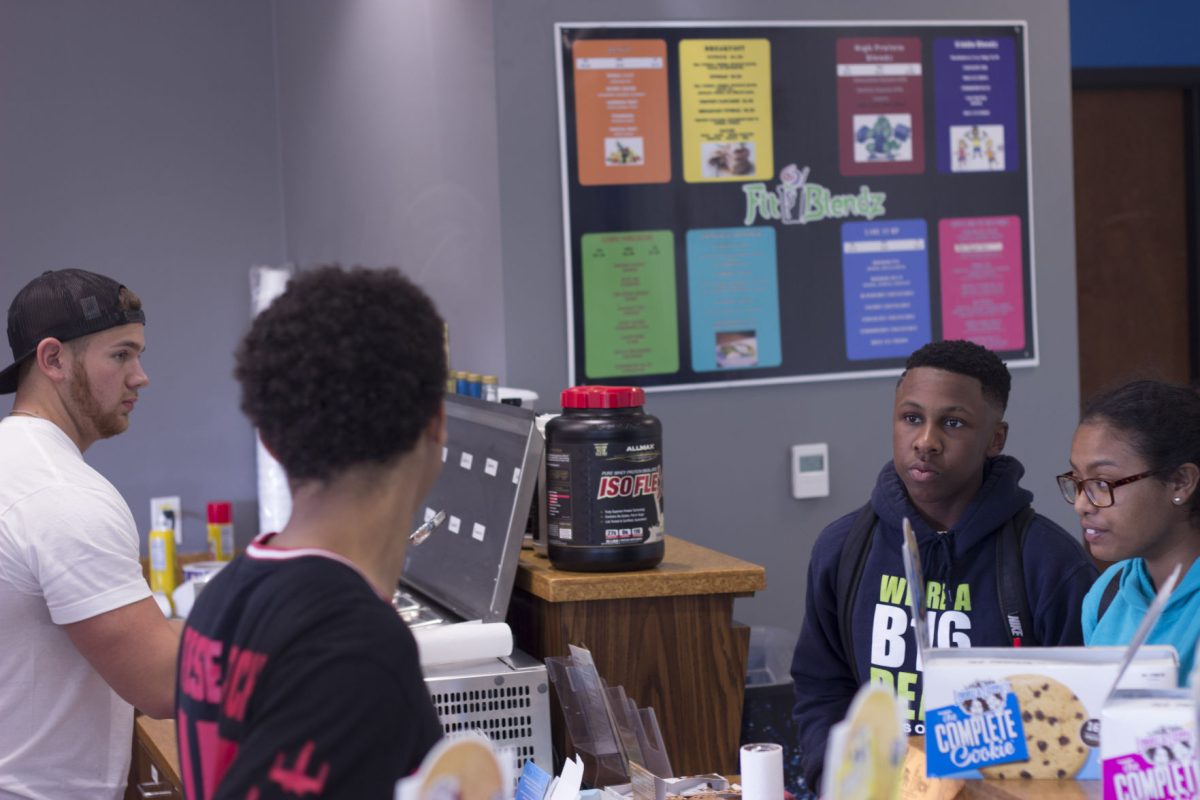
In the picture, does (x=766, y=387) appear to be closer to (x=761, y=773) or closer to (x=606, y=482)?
(x=606, y=482)

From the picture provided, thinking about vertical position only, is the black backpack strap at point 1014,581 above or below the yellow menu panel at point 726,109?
below

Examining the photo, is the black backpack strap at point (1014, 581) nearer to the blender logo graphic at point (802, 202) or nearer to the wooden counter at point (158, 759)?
the wooden counter at point (158, 759)

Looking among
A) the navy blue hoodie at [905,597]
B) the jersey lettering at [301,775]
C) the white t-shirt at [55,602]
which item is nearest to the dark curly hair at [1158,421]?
the navy blue hoodie at [905,597]

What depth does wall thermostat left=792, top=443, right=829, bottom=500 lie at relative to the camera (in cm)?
334

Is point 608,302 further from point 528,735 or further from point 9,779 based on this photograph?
point 9,779

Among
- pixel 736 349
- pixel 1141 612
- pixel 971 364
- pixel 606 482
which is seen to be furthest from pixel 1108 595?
pixel 736 349

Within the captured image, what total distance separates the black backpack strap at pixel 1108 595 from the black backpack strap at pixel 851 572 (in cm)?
39

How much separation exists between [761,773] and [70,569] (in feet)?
3.12

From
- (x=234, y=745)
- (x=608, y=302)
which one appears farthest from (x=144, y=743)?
(x=234, y=745)

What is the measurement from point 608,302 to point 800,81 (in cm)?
72

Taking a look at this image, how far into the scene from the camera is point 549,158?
120 inches

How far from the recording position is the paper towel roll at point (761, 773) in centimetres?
178

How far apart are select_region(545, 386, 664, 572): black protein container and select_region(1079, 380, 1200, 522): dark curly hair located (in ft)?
2.16

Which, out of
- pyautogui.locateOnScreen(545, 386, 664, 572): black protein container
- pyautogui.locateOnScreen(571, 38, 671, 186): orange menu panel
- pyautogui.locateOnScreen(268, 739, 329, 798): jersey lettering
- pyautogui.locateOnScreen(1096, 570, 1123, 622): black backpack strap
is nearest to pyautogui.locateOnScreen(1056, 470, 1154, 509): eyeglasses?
pyautogui.locateOnScreen(1096, 570, 1123, 622): black backpack strap
